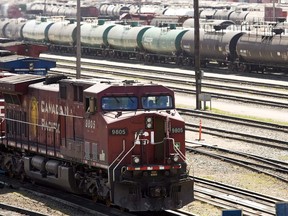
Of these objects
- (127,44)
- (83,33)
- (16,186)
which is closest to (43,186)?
(16,186)

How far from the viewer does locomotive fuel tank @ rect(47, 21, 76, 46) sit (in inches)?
3263

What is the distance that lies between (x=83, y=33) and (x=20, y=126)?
5694 centimetres

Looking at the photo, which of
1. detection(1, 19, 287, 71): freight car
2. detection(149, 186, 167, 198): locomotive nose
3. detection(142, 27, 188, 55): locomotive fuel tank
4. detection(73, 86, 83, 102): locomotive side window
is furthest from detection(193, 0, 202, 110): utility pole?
detection(142, 27, 188, 55): locomotive fuel tank

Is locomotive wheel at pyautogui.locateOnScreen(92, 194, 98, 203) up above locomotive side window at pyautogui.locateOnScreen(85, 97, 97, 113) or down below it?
below

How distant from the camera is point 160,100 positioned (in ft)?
70.7

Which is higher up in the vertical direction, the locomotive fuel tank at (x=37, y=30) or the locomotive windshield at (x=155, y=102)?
the locomotive windshield at (x=155, y=102)

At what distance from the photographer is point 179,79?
58781 mm

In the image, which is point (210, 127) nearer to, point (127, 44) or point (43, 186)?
point (43, 186)

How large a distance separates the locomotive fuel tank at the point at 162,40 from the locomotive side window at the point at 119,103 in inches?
1875

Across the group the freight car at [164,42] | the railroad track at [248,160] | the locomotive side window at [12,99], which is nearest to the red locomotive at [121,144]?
the locomotive side window at [12,99]

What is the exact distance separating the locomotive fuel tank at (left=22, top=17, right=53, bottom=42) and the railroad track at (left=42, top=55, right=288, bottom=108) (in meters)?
11.2

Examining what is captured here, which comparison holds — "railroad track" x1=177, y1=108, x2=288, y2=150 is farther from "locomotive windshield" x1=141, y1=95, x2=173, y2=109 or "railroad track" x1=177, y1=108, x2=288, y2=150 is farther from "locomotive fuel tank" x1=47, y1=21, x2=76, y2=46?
"locomotive fuel tank" x1=47, y1=21, x2=76, y2=46

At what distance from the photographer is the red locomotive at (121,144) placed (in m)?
20.7

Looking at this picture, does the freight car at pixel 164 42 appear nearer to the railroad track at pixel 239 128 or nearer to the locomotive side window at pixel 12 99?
Result: the railroad track at pixel 239 128
